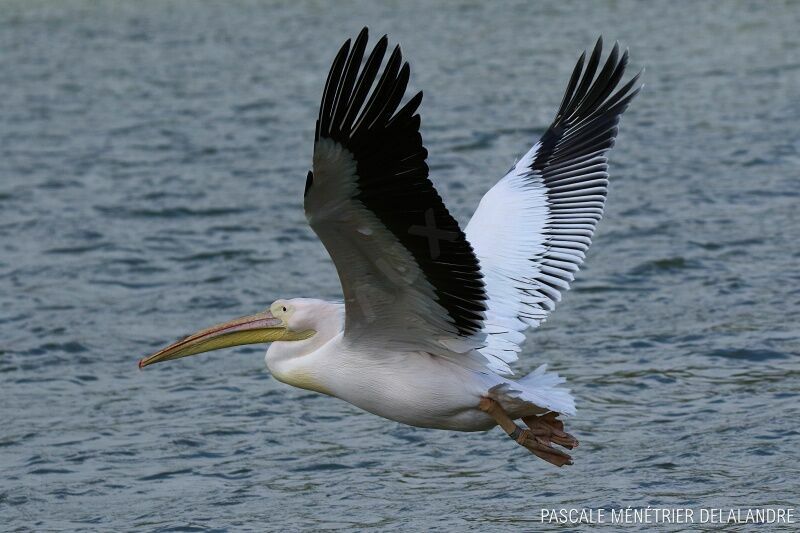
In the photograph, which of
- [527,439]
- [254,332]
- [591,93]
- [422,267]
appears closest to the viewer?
[422,267]

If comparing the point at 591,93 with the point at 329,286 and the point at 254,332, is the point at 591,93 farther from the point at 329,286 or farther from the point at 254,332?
the point at 329,286

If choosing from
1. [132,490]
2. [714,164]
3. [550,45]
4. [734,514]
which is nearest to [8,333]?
[132,490]

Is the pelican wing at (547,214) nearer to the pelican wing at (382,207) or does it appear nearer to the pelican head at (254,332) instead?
the pelican wing at (382,207)

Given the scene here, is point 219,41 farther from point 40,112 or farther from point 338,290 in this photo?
point 338,290

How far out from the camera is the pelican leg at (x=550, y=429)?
6398 millimetres

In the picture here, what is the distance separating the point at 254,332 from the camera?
22.6ft

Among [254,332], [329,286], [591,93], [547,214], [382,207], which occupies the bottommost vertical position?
[254,332]

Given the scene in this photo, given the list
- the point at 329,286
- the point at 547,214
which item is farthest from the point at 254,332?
the point at 329,286

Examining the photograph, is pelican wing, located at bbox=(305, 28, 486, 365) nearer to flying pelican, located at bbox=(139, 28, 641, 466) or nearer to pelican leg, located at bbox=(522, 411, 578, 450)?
flying pelican, located at bbox=(139, 28, 641, 466)

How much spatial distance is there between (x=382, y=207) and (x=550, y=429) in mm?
1607

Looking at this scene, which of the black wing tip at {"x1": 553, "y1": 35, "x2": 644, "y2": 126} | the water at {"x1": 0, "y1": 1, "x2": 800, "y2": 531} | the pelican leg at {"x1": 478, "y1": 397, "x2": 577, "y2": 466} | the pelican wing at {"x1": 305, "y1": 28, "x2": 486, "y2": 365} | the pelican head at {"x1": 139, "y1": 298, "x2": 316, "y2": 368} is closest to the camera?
the pelican wing at {"x1": 305, "y1": 28, "x2": 486, "y2": 365}

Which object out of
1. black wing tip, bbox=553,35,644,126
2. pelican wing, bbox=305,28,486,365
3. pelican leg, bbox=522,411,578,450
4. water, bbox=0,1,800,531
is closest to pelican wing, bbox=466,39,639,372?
black wing tip, bbox=553,35,644,126

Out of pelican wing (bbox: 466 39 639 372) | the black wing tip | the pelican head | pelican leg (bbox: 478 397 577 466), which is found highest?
the black wing tip

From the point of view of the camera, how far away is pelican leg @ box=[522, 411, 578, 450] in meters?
6.40
